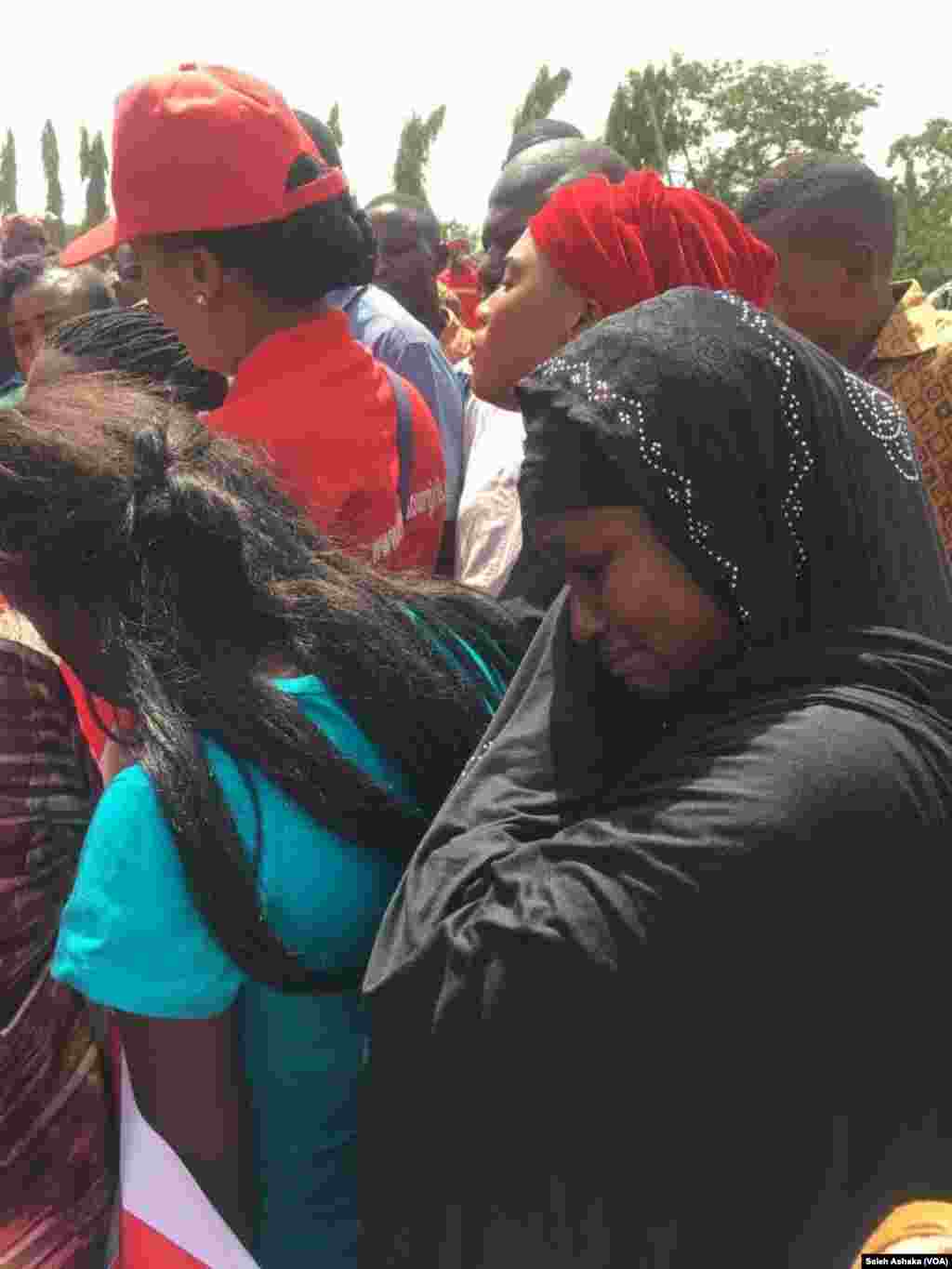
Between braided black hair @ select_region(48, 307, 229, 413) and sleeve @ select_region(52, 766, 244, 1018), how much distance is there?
152 cm

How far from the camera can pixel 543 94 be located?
2250 cm

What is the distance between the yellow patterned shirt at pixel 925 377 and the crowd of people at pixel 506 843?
188cm

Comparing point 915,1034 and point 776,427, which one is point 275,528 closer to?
point 776,427

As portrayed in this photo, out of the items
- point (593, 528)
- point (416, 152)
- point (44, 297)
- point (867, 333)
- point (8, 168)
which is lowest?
point (8, 168)

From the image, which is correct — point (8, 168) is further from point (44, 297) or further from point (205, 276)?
point (205, 276)

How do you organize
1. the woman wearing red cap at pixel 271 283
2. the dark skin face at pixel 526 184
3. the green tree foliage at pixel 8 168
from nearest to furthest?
the woman wearing red cap at pixel 271 283
the dark skin face at pixel 526 184
the green tree foliage at pixel 8 168

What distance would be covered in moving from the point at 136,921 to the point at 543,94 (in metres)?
23.1

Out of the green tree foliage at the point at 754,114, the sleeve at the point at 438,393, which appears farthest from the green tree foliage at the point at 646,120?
the sleeve at the point at 438,393

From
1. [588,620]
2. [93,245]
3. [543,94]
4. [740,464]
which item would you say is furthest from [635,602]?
[543,94]

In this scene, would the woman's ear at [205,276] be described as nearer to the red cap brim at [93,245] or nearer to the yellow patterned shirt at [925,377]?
the red cap brim at [93,245]

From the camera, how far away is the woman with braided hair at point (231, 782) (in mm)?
1232

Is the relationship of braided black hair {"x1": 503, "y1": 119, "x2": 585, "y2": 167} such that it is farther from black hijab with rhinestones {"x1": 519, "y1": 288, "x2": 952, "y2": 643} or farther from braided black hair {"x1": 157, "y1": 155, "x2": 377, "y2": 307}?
black hijab with rhinestones {"x1": 519, "y1": 288, "x2": 952, "y2": 643}

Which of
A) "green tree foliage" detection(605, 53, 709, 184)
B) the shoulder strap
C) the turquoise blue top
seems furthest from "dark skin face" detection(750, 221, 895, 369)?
"green tree foliage" detection(605, 53, 709, 184)

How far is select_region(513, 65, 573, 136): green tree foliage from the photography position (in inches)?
872
